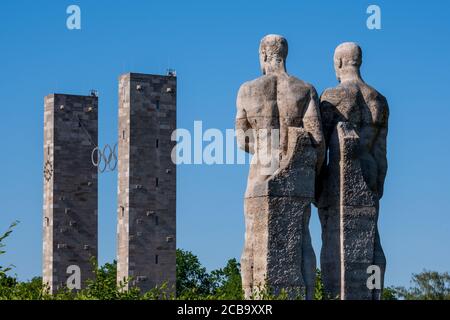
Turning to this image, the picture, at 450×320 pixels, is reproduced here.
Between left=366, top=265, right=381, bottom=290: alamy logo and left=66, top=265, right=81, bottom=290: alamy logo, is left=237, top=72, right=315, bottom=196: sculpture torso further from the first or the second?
left=66, top=265, right=81, bottom=290: alamy logo

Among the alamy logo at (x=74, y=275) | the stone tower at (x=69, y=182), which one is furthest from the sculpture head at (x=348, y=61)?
the stone tower at (x=69, y=182)

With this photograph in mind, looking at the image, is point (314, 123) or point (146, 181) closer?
point (314, 123)

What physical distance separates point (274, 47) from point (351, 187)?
8.84ft

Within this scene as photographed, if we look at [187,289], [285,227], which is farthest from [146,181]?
[285,227]

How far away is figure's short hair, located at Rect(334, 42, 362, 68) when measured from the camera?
26.5m

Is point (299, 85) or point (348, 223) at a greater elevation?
point (299, 85)

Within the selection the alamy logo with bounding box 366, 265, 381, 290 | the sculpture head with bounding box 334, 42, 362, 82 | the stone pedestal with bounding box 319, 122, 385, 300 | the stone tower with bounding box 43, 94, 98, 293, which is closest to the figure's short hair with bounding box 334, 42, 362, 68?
the sculpture head with bounding box 334, 42, 362, 82

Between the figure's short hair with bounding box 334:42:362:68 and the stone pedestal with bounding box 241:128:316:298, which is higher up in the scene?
the figure's short hair with bounding box 334:42:362:68

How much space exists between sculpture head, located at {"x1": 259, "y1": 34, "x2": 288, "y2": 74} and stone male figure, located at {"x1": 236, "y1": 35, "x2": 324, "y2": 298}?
0.08ft

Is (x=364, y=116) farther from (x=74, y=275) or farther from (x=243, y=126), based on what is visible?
(x=74, y=275)

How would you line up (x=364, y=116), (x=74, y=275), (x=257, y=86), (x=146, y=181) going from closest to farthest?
(x=257, y=86), (x=364, y=116), (x=74, y=275), (x=146, y=181)

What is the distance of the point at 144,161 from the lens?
254 feet

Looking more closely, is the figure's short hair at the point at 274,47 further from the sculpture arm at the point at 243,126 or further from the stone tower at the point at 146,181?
the stone tower at the point at 146,181

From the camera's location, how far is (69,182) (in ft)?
269
